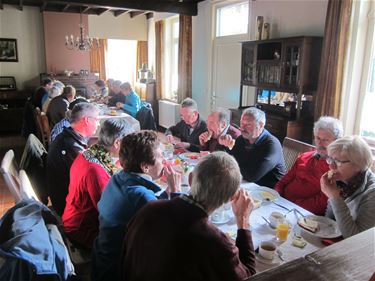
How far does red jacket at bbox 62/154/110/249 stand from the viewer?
1716 mm

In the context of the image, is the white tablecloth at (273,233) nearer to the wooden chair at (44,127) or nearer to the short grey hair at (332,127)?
the short grey hair at (332,127)

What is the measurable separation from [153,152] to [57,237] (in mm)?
540

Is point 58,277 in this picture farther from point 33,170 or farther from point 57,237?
point 33,170

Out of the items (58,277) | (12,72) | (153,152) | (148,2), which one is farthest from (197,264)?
(12,72)

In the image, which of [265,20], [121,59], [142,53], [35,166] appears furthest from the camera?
[121,59]

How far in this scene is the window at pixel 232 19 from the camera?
507 cm

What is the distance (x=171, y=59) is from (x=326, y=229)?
648cm

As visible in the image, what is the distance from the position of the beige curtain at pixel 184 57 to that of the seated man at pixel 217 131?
3.63 metres

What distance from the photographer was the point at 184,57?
6.48 m

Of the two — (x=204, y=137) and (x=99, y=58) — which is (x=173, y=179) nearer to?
(x=204, y=137)

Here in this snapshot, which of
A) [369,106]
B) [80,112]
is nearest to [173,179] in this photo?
[80,112]

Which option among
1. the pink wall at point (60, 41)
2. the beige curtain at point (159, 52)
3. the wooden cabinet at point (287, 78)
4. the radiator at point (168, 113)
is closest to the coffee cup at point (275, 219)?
the wooden cabinet at point (287, 78)

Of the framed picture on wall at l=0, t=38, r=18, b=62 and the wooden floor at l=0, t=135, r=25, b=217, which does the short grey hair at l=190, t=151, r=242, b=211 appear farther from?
the framed picture on wall at l=0, t=38, r=18, b=62

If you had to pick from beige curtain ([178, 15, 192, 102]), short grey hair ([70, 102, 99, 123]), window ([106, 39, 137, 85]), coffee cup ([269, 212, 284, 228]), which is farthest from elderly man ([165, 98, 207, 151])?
window ([106, 39, 137, 85])
